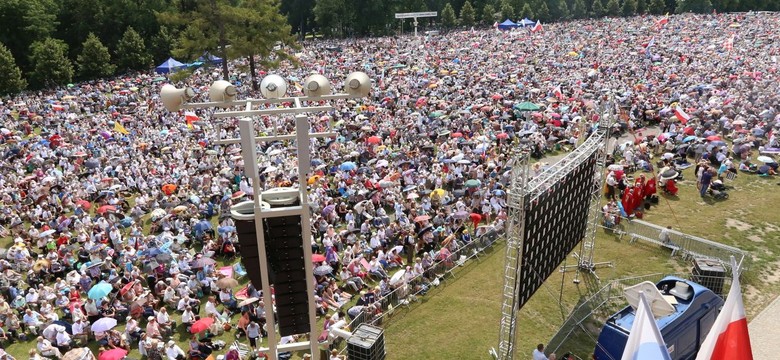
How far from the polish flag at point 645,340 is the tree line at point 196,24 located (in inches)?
1433

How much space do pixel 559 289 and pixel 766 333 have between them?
470cm

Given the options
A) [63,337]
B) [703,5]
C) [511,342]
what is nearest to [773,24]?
[703,5]

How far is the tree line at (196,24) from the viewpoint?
40.1 meters

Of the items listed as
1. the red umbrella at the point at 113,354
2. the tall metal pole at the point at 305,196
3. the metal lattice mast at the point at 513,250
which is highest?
the tall metal pole at the point at 305,196

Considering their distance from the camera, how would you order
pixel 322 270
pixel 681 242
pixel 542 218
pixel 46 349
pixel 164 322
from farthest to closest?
1. pixel 681 242
2. pixel 322 270
3. pixel 164 322
4. pixel 46 349
5. pixel 542 218

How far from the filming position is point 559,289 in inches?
602

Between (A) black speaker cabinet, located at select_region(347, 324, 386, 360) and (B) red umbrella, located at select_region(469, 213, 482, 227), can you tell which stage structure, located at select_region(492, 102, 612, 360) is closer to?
(A) black speaker cabinet, located at select_region(347, 324, 386, 360)

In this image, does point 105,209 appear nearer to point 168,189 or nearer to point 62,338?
point 168,189

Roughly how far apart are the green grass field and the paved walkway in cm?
23

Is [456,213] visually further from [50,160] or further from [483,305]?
[50,160]

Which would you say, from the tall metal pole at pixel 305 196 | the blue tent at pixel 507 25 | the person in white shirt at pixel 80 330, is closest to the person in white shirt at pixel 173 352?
the person in white shirt at pixel 80 330

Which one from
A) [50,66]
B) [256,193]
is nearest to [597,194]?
[256,193]

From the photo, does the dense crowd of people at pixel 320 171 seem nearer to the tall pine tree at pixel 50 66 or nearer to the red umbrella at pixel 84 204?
the red umbrella at pixel 84 204

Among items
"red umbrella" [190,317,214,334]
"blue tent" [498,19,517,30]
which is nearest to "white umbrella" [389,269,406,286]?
"red umbrella" [190,317,214,334]
